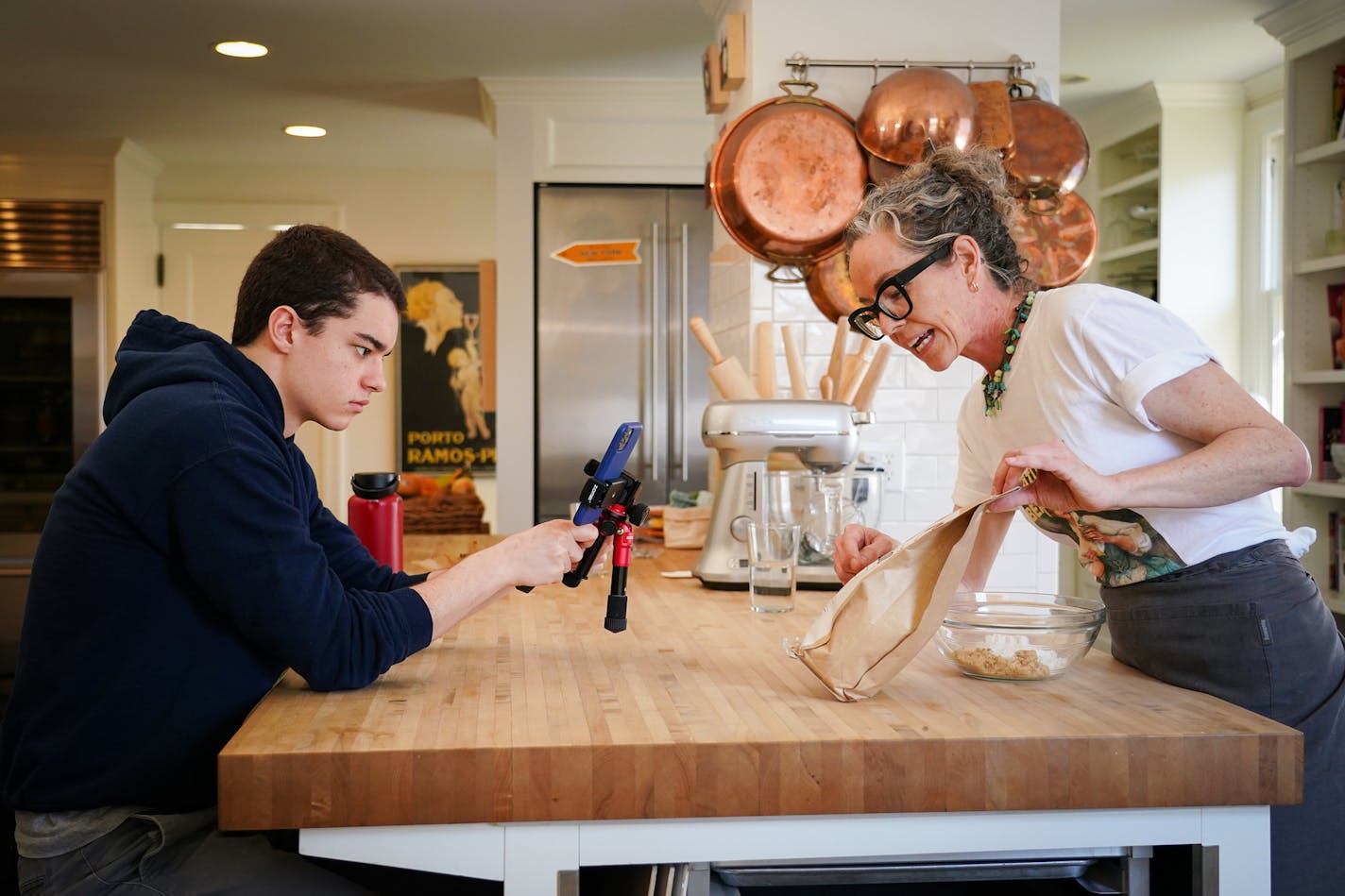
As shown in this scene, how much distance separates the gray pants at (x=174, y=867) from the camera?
1281 millimetres

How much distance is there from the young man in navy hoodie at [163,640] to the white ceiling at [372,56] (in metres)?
2.57

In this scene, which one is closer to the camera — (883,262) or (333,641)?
(333,641)

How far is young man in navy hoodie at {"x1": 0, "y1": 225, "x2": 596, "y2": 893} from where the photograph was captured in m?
1.30

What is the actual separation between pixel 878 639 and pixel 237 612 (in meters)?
0.71

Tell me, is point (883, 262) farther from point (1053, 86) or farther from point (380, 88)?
point (380, 88)

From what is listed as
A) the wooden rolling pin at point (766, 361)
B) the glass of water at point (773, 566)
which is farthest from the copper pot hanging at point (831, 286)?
the glass of water at point (773, 566)

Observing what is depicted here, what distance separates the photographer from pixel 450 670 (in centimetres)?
158

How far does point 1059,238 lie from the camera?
10.6 feet

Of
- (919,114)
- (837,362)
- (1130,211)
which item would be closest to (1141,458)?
(837,362)

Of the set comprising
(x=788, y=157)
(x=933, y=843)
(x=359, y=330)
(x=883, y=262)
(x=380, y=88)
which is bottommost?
(x=933, y=843)

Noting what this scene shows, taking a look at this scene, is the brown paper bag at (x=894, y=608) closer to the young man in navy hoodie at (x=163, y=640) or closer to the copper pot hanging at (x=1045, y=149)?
the young man in navy hoodie at (x=163, y=640)

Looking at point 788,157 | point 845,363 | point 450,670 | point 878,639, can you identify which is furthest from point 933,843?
point 788,157

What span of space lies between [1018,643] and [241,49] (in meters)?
3.94

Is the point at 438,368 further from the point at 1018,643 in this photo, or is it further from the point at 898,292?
the point at 1018,643
